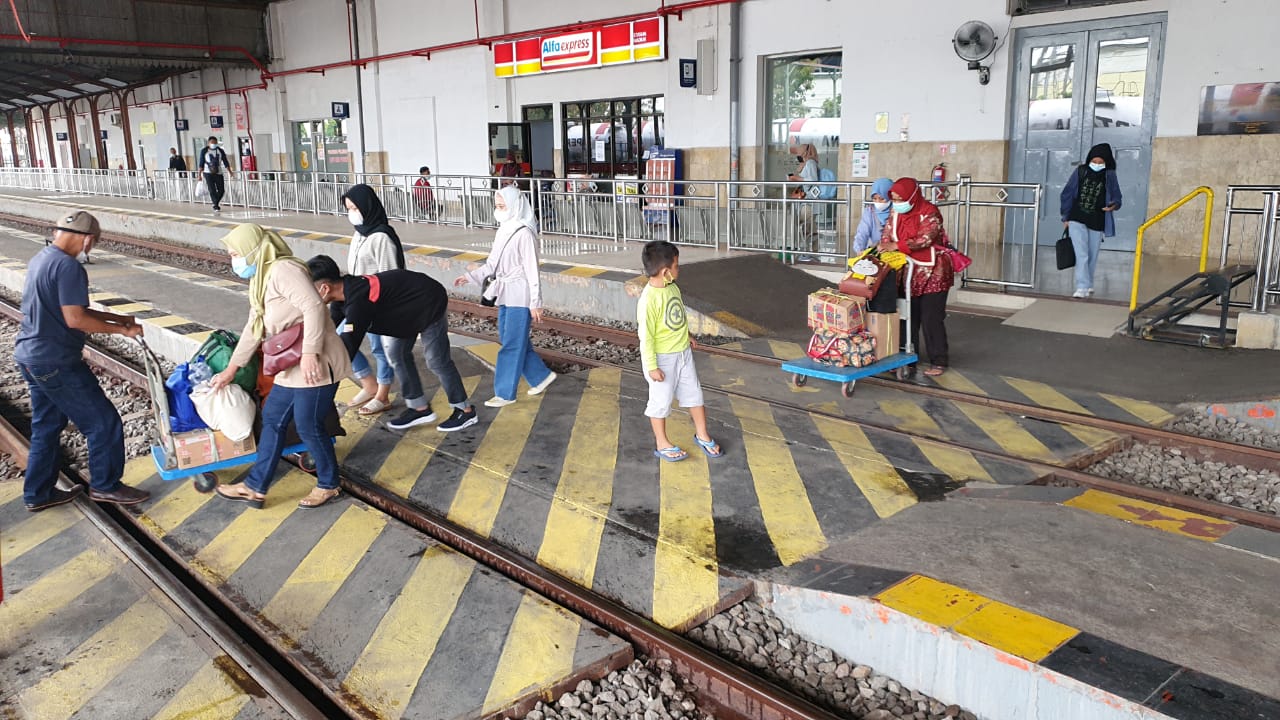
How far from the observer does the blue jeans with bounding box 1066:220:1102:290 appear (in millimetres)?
11008

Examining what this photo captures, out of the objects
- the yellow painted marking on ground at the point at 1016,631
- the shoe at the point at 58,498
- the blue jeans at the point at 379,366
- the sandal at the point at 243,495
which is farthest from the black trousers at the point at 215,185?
the yellow painted marking on ground at the point at 1016,631

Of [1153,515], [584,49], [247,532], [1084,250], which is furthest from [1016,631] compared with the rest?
[584,49]

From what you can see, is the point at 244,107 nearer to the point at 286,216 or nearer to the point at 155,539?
the point at 286,216

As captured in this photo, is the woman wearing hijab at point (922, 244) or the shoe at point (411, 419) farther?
the woman wearing hijab at point (922, 244)

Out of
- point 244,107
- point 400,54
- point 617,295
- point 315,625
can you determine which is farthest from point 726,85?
point 244,107

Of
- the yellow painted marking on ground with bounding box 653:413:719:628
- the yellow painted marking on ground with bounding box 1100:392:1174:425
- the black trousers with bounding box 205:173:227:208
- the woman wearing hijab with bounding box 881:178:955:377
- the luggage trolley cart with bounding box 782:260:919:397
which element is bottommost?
the yellow painted marking on ground with bounding box 653:413:719:628

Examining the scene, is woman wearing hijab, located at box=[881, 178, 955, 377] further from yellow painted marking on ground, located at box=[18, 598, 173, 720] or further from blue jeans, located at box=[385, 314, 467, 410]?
yellow painted marking on ground, located at box=[18, 598, 173, 720]

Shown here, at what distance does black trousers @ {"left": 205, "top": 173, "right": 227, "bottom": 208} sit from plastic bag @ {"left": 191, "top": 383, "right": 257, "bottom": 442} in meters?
20.5

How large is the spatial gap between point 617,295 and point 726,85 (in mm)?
8791

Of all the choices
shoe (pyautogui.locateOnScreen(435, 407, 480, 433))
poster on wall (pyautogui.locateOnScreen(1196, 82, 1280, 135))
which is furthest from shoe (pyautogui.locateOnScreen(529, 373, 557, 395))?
poster on wall (pyautogui.locateOnScreen(1196, 82, 1280, 135))

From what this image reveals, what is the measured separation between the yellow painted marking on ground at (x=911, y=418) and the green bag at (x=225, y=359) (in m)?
4.62

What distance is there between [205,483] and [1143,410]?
7045 millimetres

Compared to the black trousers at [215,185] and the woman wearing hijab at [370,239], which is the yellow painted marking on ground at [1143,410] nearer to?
the woman wearing hijab at [370,239]

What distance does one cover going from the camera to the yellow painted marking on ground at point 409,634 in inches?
154
